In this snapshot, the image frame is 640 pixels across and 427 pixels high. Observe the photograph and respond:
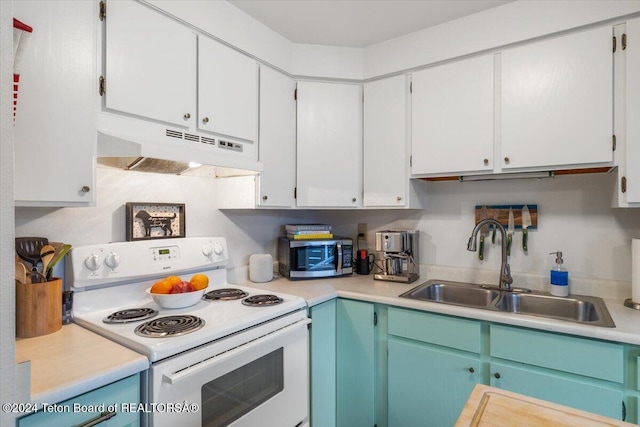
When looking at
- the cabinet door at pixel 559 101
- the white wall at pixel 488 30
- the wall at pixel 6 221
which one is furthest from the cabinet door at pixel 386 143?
the wall at pixel 6 221

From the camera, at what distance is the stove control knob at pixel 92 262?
140 centimetres

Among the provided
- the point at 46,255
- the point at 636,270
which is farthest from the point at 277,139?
the point at 636,270

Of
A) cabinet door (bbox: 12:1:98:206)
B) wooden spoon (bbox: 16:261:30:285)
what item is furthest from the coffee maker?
wooden spoon (bbox: 16:261:30:285)

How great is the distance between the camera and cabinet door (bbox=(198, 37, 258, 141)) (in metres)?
1.67

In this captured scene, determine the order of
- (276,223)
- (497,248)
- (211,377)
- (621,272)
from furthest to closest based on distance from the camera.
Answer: (276,223) < (497,248) < (621,272) < (211,377)

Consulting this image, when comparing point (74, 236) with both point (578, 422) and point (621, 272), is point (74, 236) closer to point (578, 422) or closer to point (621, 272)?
point (578, 422)

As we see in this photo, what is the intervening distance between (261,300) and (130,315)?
21.9 inches

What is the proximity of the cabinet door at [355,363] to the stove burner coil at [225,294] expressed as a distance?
576mm

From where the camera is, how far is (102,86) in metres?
1.29

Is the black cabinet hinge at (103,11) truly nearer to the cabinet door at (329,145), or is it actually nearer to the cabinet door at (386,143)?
the cabinet door at (329,145)

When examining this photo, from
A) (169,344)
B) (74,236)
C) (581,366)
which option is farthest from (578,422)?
(74,236)

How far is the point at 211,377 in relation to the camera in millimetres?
1225

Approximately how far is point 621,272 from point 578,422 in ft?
4.78

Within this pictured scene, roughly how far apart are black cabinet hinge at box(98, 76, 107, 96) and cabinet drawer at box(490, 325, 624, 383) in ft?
6.31
